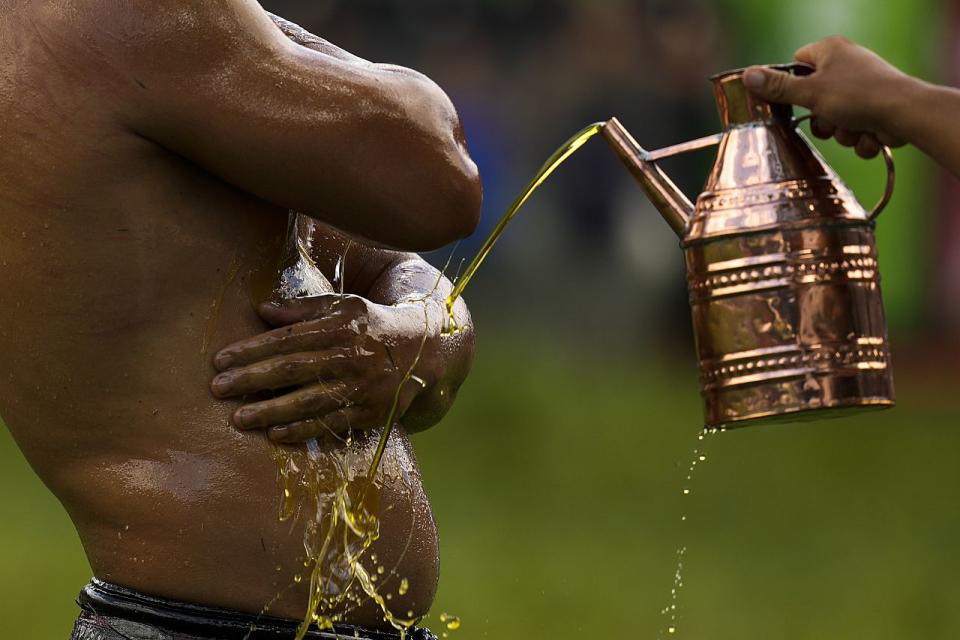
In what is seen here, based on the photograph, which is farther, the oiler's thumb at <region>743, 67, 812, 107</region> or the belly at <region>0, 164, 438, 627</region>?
the oiler's thumb at <region>743, 67, 812, 107</region>

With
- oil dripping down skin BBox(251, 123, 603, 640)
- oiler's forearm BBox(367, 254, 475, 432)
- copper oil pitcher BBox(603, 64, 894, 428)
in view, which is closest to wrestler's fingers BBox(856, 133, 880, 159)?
copper oil pitcher BBox(603, 64, 894, 428)

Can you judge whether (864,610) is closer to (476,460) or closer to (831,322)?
(476,460)

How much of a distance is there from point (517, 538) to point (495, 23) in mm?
6216

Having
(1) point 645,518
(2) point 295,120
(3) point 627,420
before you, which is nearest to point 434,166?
(2) point 295,120

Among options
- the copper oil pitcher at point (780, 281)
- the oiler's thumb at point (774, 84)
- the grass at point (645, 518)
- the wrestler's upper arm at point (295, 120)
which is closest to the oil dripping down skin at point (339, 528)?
the wrestler's upper arm at point (295, 120)

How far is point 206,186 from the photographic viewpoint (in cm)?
204

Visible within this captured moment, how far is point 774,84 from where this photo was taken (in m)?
2.21

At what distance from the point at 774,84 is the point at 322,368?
27.5 inches

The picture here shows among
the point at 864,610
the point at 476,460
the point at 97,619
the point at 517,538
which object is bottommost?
Answer: the point at 97,619

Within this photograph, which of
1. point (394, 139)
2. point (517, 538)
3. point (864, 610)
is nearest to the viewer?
point (394, 139)

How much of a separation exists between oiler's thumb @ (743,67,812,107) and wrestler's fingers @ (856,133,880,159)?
0.20 m

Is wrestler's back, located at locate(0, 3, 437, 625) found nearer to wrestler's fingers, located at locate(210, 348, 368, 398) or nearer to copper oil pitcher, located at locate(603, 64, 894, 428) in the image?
wrestler's fingers, located at locate(210, 348, 368, 398)

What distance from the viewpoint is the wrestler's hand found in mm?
2064

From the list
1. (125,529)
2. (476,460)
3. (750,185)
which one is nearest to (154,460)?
(125,529)
